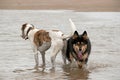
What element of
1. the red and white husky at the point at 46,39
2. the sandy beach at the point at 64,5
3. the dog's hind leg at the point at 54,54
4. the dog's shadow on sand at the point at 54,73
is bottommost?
the dog's shadow on sand at the point at 54,73

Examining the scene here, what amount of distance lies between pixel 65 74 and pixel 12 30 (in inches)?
310

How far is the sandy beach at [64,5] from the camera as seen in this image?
1160 inches

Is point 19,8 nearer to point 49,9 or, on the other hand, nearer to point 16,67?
point 49,9

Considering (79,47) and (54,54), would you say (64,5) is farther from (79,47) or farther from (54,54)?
(79,47)

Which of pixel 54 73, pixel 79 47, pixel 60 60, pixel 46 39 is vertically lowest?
pixel 54 73

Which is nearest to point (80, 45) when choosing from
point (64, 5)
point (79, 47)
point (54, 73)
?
point (79, 47)

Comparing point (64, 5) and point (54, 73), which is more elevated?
point (64, 5)

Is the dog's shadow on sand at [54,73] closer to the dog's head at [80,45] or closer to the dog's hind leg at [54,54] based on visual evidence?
the dog's hind leg at [54,54]

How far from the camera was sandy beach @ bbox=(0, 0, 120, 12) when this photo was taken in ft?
96.6

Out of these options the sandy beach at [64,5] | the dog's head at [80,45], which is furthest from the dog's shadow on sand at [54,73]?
the sandy beach at [64,5]

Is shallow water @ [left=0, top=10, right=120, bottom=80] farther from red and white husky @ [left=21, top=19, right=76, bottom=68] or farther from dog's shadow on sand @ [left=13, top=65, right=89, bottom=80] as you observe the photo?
red and white husky @ [left=21, top=19, right=76, bottom=68]

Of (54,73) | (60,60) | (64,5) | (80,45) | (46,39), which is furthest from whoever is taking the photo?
(64,5)

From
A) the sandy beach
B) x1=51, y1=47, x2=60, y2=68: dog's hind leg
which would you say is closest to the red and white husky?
x1=51, y1=47, x2=60, y2=68: dog's hind leg

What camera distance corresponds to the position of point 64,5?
31656 millimetres
